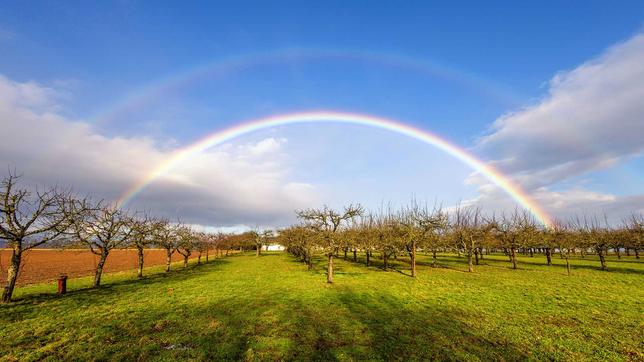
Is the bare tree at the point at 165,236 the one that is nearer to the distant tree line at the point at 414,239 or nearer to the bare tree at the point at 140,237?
the bare tree at the point at 140,237

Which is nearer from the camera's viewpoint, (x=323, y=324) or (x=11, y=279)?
(x=323, y=324)

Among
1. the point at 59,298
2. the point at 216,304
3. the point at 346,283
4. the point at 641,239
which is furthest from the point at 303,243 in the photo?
the point at 641,239

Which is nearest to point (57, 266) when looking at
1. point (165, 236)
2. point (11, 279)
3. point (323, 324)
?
point (165, 236)

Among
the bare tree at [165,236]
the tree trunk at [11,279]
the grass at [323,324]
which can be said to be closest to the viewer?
the grass at [323,324]

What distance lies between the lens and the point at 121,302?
17.7 m

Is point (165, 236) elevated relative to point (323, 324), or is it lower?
elevated

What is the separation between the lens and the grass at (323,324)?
10.1m

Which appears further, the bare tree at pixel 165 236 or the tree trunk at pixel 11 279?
the bare tree at pixel 165 236

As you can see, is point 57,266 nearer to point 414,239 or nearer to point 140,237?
point 140,237

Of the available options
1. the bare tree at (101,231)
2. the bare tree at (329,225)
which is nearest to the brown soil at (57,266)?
the bare tree at (101,231)

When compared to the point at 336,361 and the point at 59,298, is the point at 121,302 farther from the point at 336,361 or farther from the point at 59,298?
the point at 336,361

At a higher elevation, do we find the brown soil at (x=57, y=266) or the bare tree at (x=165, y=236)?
the bare tree at (x=165, y=236)

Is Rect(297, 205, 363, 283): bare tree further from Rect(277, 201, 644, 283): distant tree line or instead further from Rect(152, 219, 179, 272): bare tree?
Rect(152, 219, 179, 272): bare tree

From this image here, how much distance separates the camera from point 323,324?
13055 mm
